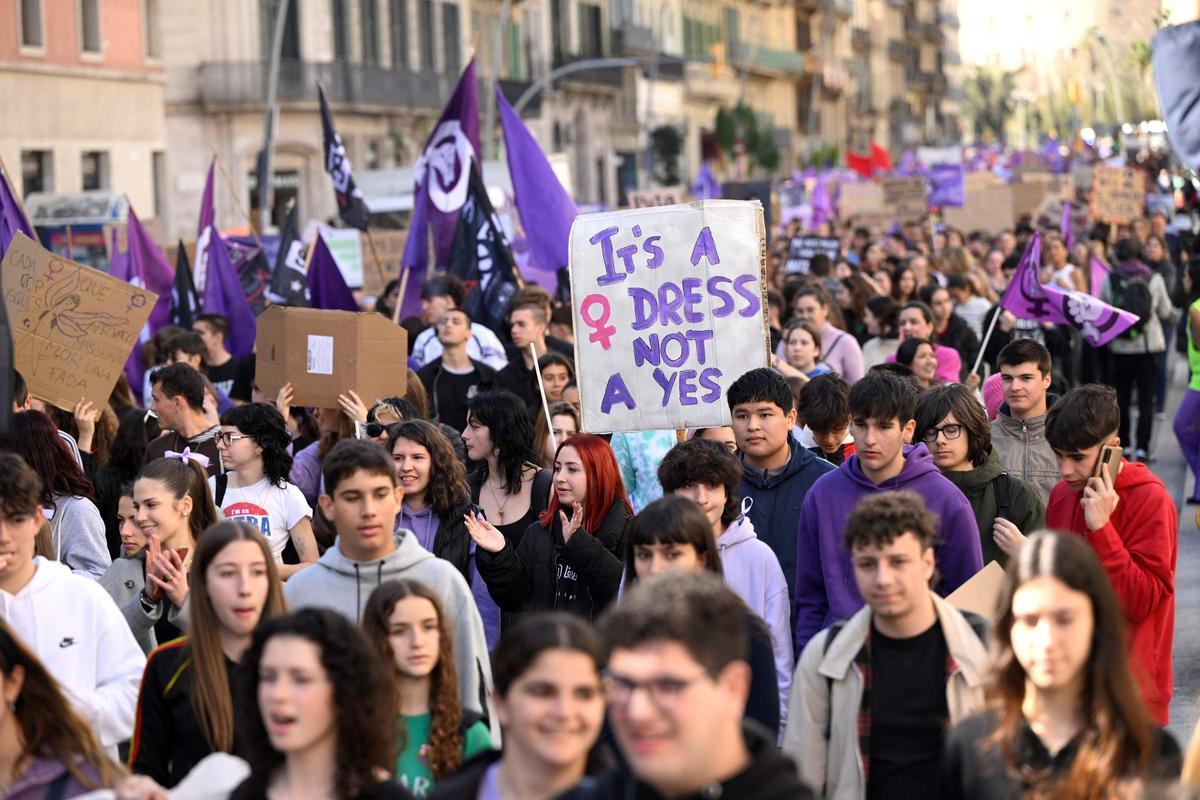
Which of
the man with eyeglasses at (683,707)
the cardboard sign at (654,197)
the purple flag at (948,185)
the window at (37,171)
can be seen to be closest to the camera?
the man with eyeglasses at (683,707)

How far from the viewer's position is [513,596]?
23.6ft

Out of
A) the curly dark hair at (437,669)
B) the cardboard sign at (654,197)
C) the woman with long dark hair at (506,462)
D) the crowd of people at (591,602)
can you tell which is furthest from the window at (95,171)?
the curly dark hair at (437,669)

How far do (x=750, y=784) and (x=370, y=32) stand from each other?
4688cm

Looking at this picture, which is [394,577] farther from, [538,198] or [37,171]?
[37,171]

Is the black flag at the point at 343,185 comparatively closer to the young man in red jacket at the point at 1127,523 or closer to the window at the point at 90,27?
the young man in red jacket at the point at 1127,523

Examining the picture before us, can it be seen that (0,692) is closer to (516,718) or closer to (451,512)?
(516,718)

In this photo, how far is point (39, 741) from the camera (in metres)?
4.62

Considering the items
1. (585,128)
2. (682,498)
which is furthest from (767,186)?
(585,128)

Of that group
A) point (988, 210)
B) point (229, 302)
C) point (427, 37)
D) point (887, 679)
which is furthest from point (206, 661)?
point (427, 37)

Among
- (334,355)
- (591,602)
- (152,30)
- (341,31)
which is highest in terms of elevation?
(341,31)

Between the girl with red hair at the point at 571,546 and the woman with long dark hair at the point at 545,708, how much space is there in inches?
116

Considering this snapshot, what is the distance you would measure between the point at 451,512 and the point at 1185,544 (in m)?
6.68

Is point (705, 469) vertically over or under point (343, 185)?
under

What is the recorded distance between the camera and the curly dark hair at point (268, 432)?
8.09 metres
